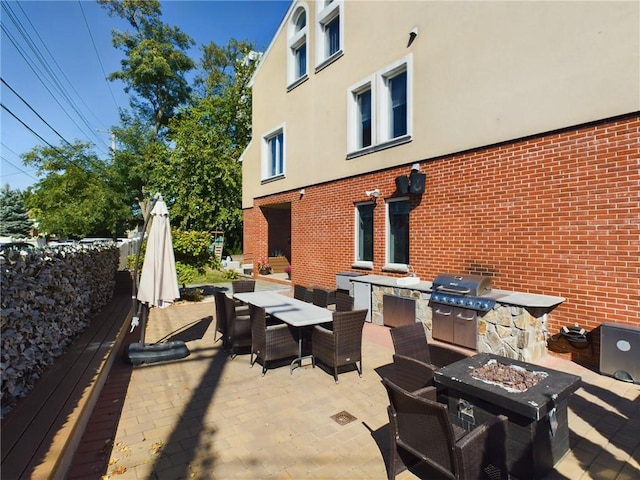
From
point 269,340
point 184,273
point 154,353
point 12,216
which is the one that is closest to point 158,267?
point 154,353

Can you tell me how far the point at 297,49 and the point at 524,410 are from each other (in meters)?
12.9

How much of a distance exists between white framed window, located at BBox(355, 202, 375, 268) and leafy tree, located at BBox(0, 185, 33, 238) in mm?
34397

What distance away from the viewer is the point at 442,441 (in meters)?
2.33

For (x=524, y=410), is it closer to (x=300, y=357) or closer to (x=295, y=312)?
(x=300, y=357)

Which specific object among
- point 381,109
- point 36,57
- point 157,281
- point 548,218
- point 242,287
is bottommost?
point 242,287

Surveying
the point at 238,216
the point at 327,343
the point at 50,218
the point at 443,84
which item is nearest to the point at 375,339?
the point at 327,343

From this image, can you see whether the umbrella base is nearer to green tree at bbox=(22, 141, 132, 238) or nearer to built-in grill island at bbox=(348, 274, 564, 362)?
built-in grill island at bbox=(348, 274, 564, 362)

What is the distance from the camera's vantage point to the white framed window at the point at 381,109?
8262 millimetres

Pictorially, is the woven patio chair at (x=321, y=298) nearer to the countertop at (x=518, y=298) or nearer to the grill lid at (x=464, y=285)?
the countertop at (x=518, y=298)

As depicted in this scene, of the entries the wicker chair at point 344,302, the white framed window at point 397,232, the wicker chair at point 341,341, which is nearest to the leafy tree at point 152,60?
the white framed window at point 397,232

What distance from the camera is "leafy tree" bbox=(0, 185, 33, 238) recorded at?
31.3 meters

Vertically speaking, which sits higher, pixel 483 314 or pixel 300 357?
pixel 483 314

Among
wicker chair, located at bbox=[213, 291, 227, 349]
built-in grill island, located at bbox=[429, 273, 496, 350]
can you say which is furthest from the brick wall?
wicker chair, located at bbox=[213, 291, 227, 349]

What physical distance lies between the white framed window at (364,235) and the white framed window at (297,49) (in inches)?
209
